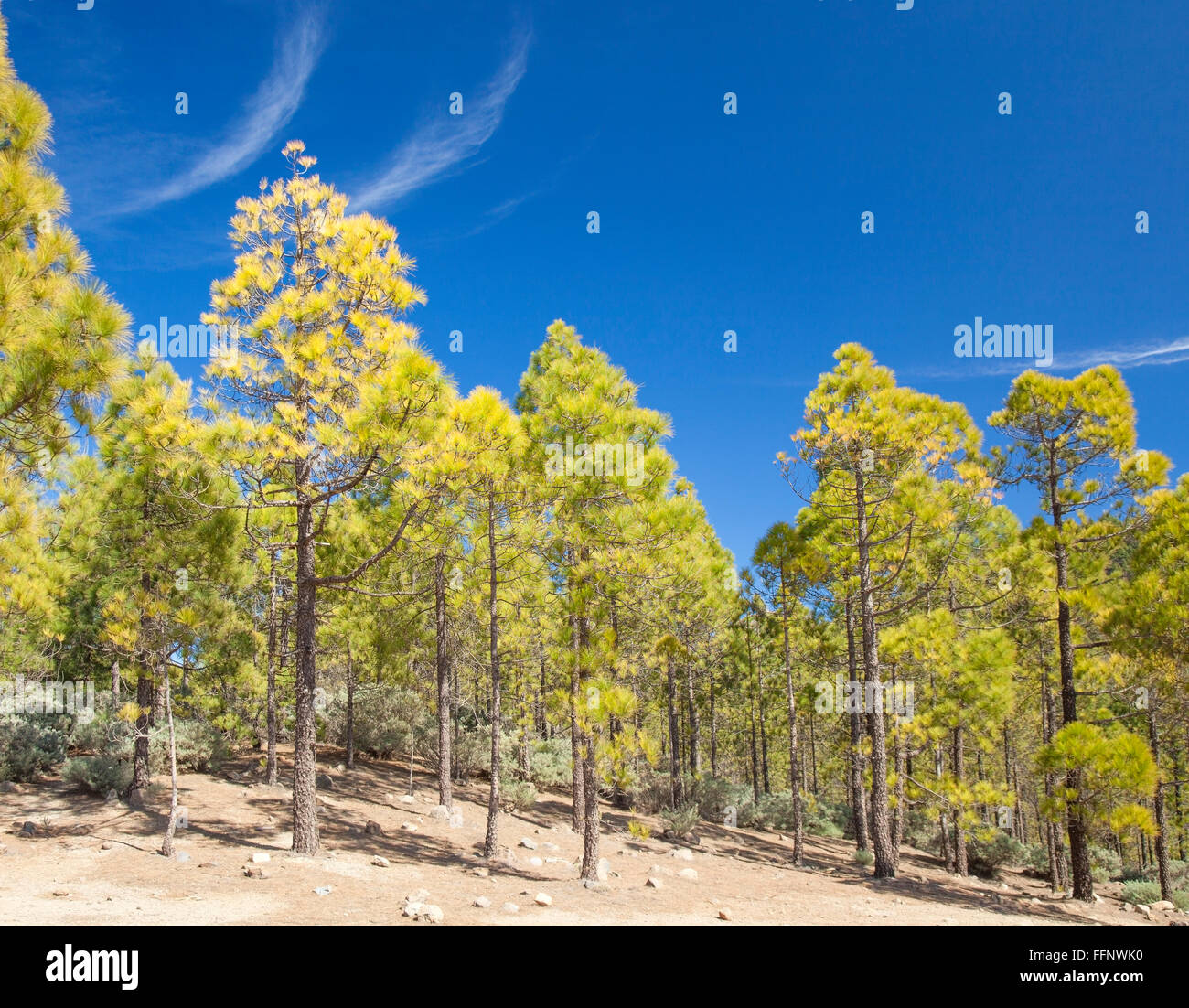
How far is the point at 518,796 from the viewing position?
63.9ft

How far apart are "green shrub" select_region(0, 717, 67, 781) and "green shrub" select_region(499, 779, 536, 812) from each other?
10686 mm

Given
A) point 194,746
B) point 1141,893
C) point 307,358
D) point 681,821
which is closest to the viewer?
point 307,358

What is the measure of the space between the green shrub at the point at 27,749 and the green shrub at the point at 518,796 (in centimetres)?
1069

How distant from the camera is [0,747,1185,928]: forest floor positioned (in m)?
7.59

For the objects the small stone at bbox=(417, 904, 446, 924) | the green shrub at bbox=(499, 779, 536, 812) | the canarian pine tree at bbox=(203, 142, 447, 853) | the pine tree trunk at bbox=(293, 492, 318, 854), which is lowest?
the green shrub at bbox=(499, 779, 536, 812)

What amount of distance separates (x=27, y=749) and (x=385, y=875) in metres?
10.1

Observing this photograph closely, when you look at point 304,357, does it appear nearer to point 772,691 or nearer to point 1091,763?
point 1091,763

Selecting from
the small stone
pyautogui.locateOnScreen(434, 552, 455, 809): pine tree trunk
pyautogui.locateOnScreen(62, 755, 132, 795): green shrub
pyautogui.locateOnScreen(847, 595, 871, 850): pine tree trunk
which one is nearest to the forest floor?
the small stone

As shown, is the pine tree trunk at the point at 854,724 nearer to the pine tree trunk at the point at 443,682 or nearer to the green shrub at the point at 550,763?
the pine tree trunk at the point at 443,682

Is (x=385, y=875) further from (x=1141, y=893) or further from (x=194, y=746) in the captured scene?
(x=1141, y=893)

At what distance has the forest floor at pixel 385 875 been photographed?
7594 mm

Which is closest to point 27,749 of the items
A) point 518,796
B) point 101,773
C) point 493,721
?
point 101,773

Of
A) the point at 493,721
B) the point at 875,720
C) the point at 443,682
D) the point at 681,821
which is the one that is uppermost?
the point at 443,682

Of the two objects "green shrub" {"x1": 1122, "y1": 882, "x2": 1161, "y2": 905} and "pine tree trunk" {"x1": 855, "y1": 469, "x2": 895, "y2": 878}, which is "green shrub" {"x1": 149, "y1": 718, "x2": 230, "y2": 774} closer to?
"pine tree trunk" {"x1": 855, "y1": 469, "x2": 895, "y2": 878}
